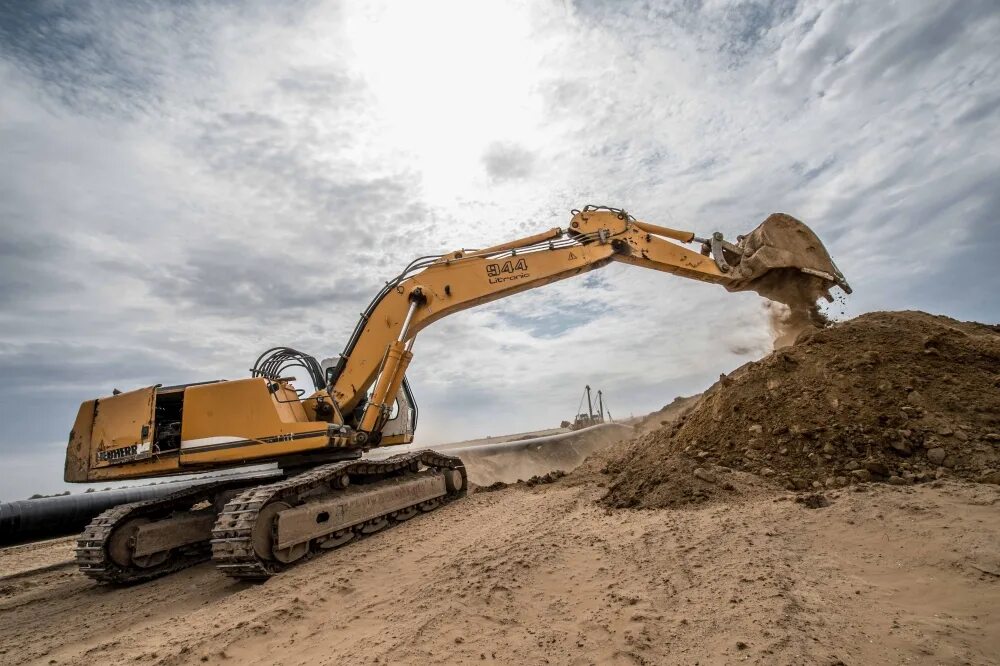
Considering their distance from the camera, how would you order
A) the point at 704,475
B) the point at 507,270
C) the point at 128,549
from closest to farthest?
the point at 704,475 < the point at 128,549 < the point at 507,270

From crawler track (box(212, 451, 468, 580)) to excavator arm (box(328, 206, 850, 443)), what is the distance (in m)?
0.62

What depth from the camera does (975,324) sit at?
8.38 metres

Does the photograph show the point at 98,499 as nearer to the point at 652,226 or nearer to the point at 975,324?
the point at 652,226

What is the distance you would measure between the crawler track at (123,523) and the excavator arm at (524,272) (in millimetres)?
2161

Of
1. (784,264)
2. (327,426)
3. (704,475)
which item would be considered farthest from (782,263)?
(327,426)

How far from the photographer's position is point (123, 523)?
643 cm

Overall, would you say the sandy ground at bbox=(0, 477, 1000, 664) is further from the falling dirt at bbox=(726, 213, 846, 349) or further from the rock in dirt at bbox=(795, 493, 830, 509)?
the falling dirt at bbox=(726, 213, 846, 349)

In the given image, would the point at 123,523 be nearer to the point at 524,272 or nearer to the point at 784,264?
the point at 524,272

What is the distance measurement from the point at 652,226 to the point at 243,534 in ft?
21.6

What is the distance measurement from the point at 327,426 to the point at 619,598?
4.33m

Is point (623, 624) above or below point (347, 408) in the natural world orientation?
below

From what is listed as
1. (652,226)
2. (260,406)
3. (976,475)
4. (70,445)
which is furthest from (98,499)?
(976,475)

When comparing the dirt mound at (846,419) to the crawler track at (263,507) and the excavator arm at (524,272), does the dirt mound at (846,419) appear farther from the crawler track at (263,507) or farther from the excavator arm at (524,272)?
the crawler track at (263,507)

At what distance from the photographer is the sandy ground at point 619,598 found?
3.03 meters
